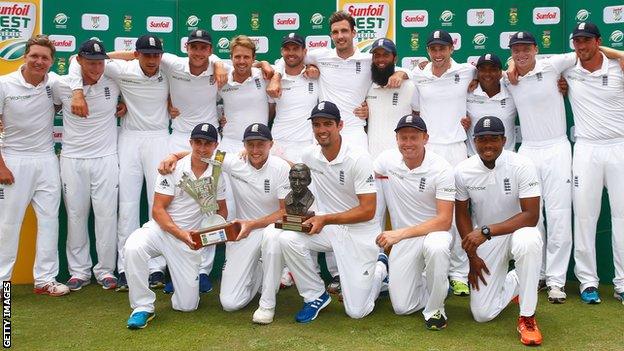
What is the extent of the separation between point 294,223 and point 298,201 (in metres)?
0.19

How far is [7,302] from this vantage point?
14.4ft

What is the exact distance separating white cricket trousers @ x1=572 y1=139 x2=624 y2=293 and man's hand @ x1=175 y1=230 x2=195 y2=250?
364cm

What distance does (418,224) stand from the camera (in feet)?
18.7

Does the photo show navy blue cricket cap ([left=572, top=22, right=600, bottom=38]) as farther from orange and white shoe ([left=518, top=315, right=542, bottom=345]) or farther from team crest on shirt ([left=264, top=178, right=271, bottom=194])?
team crest on shirt ([left=264, top=178, right=271, bottom=194])

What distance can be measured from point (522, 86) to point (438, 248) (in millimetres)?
2219

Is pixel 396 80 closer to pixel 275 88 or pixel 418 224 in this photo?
pixel 275 88

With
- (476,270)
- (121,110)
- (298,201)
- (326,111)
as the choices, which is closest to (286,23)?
(121,110)

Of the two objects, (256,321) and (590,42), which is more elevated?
(590,42)

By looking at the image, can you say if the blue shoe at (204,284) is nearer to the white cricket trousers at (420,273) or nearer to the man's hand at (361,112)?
the white cricket trousers at (420,273)

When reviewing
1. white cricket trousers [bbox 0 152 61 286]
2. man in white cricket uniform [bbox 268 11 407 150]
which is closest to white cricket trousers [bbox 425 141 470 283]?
man in white cricket uniform [bbox 268 11 407 150]

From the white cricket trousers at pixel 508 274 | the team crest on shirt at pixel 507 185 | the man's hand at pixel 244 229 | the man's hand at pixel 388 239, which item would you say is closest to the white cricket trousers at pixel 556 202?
the white cricket trousers at pixel 508 274

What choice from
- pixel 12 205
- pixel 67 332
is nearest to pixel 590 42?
pixel 67 332

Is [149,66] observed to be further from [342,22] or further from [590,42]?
[590,42]

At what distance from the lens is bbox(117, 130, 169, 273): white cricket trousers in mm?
6879
